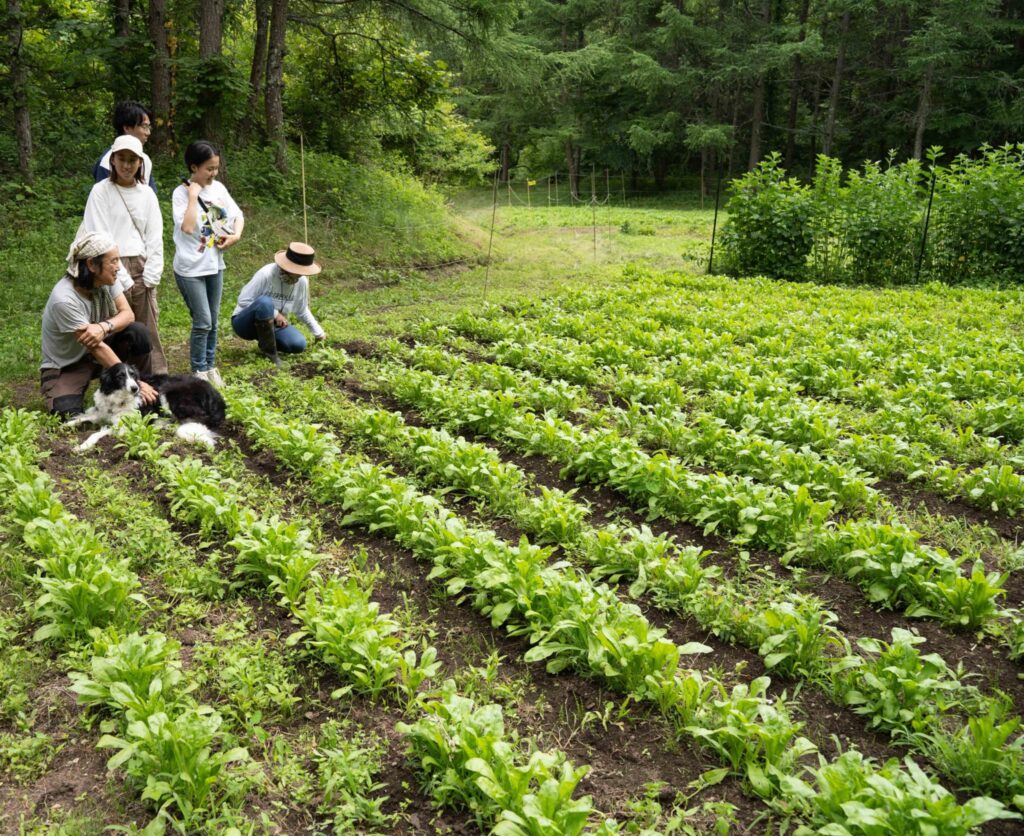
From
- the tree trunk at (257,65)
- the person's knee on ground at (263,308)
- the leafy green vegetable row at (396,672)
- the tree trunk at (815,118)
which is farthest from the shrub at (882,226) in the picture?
the tree trunk at (815,118)

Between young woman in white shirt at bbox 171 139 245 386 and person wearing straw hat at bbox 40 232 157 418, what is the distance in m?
0.61

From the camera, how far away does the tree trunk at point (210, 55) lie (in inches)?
508

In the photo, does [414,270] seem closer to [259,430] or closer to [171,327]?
[171,327]

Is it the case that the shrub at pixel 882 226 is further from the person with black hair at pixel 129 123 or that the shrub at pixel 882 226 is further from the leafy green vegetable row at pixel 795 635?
the person with black hair at pixel 129 123

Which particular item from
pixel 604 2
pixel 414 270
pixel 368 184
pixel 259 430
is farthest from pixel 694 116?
pixel 259 430

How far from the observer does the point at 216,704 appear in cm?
317

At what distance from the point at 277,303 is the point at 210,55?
283 inches

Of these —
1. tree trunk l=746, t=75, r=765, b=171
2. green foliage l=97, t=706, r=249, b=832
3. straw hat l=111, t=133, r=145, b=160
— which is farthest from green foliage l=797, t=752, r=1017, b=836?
tree trunk l=746, t=75, r=765, b=171

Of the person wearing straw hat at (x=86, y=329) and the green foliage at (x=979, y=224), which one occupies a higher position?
the green foliage at (x=979, y=224)

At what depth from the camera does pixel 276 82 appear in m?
14.8

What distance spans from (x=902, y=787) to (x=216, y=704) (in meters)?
2.59

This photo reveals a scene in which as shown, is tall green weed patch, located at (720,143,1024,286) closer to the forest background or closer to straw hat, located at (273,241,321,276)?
the forest background

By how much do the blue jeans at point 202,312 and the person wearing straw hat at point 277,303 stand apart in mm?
774

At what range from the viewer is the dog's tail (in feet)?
18.9
